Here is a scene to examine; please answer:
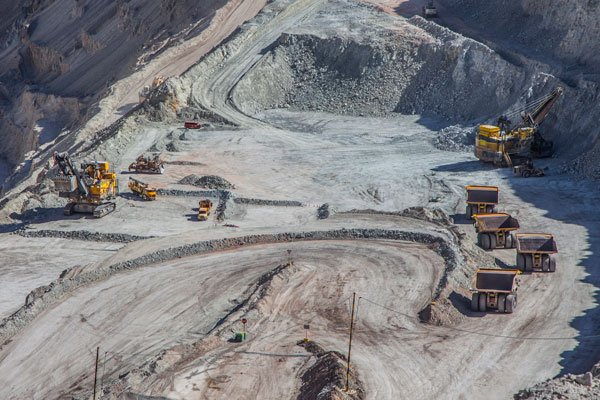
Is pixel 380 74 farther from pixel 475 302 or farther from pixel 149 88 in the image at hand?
pixel 475 302

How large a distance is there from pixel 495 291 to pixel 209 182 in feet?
68.7

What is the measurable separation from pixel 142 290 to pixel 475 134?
86.9ft

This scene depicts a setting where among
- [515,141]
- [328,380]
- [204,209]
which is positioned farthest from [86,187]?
[328,380]

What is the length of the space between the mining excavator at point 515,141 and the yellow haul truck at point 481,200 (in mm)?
7770

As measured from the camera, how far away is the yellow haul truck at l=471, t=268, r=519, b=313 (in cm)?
2964

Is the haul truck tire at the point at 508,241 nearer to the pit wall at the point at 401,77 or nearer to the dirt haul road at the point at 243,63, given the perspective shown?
the pit wall at the point at 401,77

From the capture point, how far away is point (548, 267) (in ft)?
111

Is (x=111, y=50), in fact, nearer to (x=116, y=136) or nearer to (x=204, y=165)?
(x=116, y=136)

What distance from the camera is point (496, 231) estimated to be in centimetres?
3700

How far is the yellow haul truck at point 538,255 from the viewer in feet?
111

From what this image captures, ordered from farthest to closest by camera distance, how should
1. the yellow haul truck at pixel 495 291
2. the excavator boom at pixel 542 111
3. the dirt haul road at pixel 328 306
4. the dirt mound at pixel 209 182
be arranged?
the excavator boom at pixel 542 111 < the dirt mound at pixel 209 182 < the yellow haul truck at pixel 495 291 < the dirt haul road at pixel 328 306

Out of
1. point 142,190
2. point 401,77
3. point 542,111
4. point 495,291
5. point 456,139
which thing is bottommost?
point 142,190

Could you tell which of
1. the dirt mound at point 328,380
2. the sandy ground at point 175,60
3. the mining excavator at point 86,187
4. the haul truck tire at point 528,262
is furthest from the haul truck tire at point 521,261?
the sandy ground at point 175,60

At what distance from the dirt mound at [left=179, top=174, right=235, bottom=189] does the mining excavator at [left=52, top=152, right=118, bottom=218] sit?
4.45 metres
